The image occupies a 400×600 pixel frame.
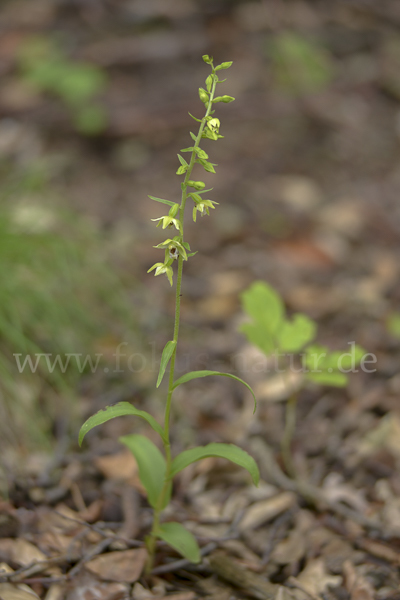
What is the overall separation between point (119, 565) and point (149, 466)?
13.2 inches

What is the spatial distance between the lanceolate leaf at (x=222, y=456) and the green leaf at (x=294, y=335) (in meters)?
0.53

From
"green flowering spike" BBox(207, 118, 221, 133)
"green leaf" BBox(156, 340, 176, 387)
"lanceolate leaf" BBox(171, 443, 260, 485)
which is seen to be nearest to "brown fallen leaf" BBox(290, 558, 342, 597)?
"lanceolate leaf" BBox(171, 443, 260, 485)

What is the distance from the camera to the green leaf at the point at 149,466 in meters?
1.56

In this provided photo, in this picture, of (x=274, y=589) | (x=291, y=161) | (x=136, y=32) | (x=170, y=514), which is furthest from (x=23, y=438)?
(x=136, y=32)

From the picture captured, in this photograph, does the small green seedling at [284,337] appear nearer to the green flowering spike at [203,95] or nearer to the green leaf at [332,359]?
the green leaf at [332,359]

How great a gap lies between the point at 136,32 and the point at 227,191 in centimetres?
226

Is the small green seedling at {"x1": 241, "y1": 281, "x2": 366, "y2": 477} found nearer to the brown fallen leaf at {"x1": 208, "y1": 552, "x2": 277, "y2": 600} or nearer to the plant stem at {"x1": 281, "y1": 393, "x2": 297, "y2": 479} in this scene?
the plant stem at {"x1": 281, "y1": 393, "x2": 297, "y2": 479}

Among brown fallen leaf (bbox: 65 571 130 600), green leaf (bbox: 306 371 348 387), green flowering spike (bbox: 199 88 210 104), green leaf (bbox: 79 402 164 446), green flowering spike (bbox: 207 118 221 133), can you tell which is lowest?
brown fallen leaf (bbox: 65 571 130 600)

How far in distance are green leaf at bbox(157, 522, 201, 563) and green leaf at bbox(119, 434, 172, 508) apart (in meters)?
0.07

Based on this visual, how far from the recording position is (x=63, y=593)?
1.51 meters

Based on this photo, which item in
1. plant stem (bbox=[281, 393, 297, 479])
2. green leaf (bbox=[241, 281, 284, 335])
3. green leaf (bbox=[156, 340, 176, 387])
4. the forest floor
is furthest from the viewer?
plant stem (bbox=[281, 393, 297, 479])

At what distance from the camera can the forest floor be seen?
65.9 inches

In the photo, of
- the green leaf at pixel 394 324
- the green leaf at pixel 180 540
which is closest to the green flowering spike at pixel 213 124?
the green leaf at pixel 180 540

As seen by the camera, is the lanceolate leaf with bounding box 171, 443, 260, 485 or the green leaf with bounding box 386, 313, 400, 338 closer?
the lanceolate leaf with bounding box 171, 443, 260, 485
